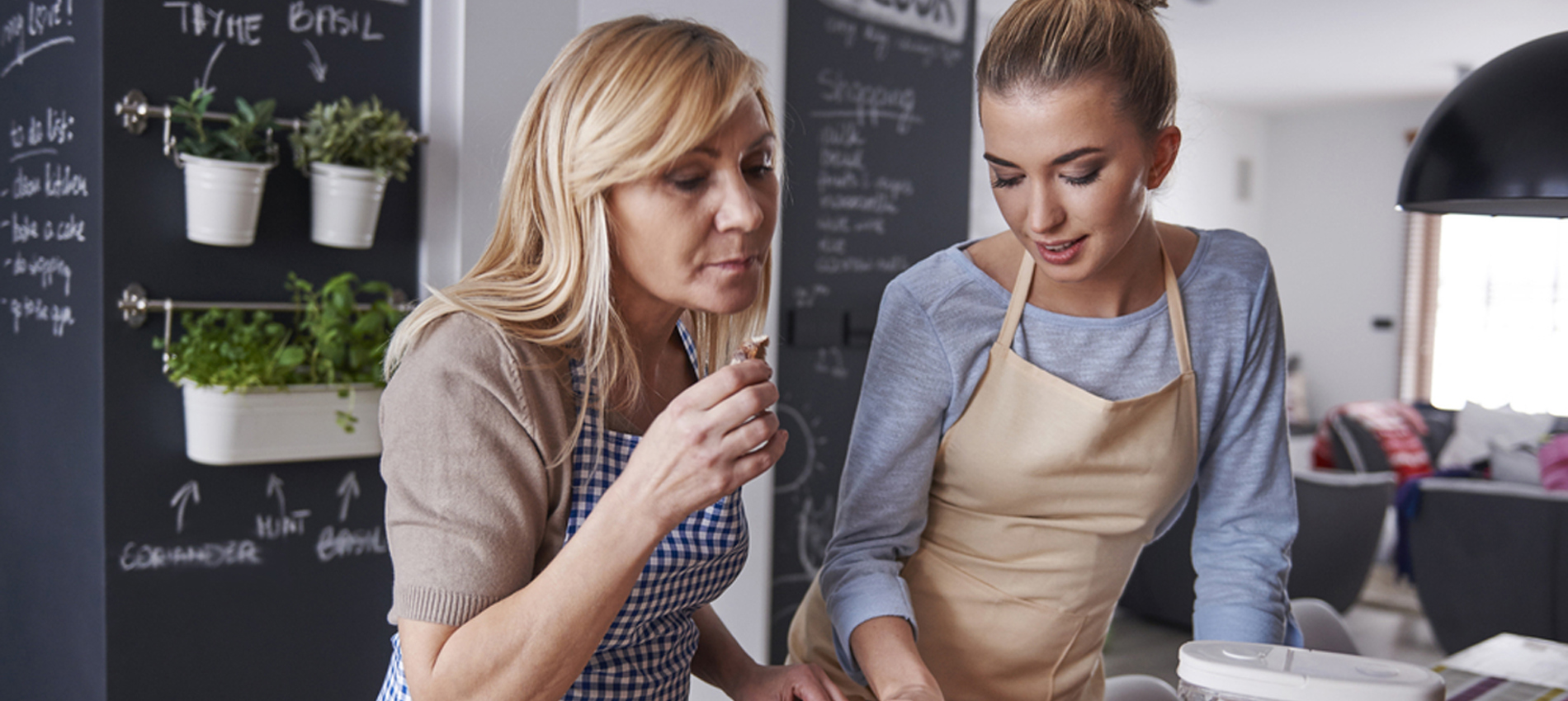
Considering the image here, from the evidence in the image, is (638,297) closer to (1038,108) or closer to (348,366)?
(1038,108)

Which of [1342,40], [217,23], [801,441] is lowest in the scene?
[801,441]

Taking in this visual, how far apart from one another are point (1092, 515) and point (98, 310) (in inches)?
64.0

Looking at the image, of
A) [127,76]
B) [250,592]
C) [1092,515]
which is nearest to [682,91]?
[1092,515]

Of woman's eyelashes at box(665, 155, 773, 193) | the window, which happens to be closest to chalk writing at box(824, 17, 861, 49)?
woman's eyelashes at box(665, 155, 773, 193)

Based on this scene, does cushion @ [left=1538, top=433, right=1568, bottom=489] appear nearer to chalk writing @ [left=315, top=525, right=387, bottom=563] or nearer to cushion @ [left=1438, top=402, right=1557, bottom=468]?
cushion @ [left=1438, top=402, right=1557, bottom=468]

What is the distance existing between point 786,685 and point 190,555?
1308 millimetres

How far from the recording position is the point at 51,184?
6.77ft

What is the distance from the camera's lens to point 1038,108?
1053mm

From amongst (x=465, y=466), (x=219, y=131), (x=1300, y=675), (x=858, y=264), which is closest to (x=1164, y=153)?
(x=1300, y=675)

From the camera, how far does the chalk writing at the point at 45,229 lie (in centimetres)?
196

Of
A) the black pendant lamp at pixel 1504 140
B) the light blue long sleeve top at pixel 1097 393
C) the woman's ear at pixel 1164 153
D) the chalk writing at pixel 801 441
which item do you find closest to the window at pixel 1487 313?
the chalk writing at pixel 801 441

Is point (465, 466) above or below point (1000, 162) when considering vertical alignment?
below

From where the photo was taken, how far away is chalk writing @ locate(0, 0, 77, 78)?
2.00m

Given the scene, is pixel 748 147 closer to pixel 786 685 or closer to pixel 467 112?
pixel 786 685
